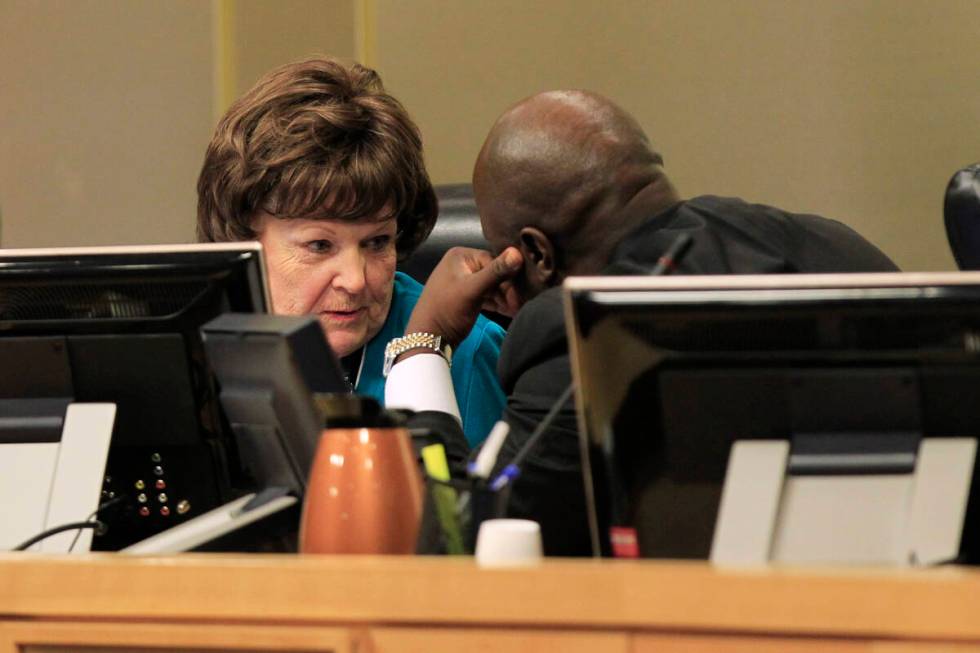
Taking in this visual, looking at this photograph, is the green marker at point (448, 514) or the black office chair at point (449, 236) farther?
the black office chair at point (449, 236)

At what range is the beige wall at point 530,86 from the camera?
132 inches

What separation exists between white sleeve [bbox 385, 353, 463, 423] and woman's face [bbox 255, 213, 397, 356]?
0.25m

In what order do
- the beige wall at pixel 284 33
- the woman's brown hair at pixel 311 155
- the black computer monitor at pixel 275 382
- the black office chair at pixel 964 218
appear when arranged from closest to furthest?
the black computer monitor at pixel 275 382 → the woman's brown hair at pixel 311 155 → the black office chair at pixel 964 218 → the beige wall at pixel 284 33

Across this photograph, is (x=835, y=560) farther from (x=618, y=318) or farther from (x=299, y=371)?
(x=299, y=371)

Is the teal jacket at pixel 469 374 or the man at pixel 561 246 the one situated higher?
the man at pixel 561 246

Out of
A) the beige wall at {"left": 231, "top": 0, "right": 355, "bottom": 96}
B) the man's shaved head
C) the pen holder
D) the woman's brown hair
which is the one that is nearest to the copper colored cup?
the pen holder

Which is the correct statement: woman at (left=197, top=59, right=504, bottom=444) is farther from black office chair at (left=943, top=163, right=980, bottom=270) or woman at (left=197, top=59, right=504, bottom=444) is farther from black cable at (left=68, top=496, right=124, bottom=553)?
black office chair at (left=943, top=163, right=980, bottom=270)

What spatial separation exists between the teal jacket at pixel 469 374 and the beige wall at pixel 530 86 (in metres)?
1.36

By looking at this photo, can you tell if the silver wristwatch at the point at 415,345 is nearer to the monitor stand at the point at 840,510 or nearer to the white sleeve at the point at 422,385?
the white sleeve at the point at 422,385

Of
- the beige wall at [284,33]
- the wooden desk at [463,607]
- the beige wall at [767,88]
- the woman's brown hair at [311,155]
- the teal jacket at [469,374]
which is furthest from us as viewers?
the beige wall at [284,33]

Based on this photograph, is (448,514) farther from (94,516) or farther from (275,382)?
(94,516)

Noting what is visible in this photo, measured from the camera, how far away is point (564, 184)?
1807 mm

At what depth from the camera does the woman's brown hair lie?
6.89 ft

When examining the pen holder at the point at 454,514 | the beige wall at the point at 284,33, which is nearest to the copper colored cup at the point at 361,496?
the pen holder at the point at 454,514
